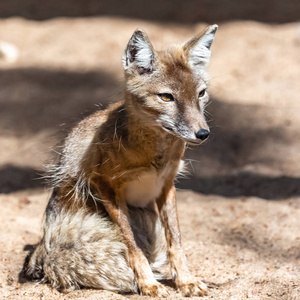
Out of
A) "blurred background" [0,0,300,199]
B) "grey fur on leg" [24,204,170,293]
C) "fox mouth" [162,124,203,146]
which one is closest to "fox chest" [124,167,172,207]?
"grey fur on leg" [24,204,170,293]

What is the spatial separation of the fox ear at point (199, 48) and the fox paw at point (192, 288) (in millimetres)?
1766

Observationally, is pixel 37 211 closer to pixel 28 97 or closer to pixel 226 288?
pixel 226 288

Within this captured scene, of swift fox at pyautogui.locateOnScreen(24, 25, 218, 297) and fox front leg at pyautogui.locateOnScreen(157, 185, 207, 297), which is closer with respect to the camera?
swift fox at pyautogui.locateOnScreen(24, 25, 218, 297)

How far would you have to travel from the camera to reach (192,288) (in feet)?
12.6

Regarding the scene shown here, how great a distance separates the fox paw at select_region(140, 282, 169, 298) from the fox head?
1.23 metres

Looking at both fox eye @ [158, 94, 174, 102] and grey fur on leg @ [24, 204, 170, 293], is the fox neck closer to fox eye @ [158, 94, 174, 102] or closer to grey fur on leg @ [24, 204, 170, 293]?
fox eye @ [158, 94, 174, 102]

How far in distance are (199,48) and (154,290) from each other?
1.98 meters

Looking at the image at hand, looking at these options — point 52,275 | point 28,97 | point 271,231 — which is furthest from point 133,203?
point 28,97

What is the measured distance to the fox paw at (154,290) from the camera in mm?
3750

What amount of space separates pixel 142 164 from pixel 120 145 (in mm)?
236

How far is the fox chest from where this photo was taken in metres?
3.92

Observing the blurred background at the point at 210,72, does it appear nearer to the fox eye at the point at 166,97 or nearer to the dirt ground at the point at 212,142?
the dirt ground at the point at 212,142

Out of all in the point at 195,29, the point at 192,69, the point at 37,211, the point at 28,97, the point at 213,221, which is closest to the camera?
the point at 192,69

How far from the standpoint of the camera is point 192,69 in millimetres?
3756
